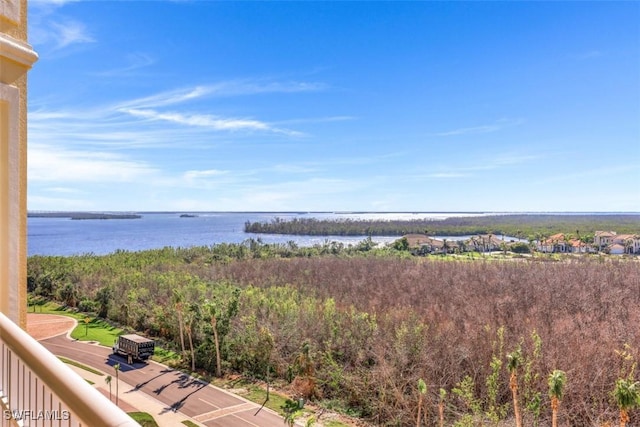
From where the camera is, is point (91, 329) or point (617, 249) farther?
point (617, 249)

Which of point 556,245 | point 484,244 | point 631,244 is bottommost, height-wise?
point 484,244

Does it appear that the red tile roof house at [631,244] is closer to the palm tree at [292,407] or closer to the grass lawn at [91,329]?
the palm tree at [292,407]

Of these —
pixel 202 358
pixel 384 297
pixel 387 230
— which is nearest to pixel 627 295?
pixel 384 297

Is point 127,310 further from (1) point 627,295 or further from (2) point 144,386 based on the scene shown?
(1) point 627,295

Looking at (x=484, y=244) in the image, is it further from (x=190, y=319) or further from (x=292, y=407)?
(x=292, y=407)

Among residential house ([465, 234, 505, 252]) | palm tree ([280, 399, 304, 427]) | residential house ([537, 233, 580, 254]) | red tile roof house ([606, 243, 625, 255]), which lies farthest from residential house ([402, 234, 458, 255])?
palm tree ([280, 399, 304, 427])

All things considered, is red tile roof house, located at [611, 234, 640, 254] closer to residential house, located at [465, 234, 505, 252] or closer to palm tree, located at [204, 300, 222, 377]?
residential house, located at [465, 234, 505, 252]

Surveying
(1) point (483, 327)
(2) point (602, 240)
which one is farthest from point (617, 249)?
(1) point (483, 327)
